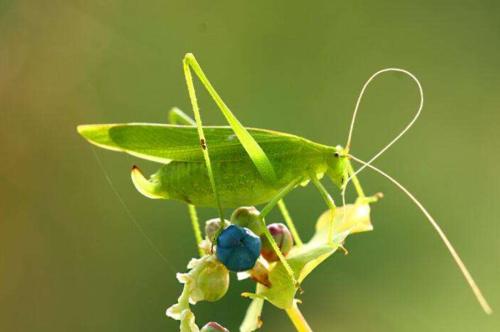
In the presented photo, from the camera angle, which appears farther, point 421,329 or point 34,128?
point 34,128

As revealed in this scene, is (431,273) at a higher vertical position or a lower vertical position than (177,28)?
lower

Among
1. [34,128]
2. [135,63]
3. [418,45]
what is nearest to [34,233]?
[34,128]

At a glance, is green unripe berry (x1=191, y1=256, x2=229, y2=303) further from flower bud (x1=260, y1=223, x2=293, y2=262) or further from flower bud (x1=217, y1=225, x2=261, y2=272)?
flower bud (x1=260, y1=223, x2=293, y2=262)

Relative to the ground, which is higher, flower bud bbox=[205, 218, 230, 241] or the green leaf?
flower bud bbox=[205, 218, 230, 241]

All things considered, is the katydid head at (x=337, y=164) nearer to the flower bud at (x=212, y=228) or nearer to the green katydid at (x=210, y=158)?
the green katydid at (x=210, y=158)

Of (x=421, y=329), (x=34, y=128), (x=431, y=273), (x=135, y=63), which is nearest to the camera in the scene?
(x=421, y=329)

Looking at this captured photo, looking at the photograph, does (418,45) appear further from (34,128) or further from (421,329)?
(34,128)

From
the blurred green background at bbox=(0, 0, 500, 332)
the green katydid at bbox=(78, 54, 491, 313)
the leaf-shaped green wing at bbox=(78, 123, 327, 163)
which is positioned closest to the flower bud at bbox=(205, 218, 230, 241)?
the green katydid at bbox=(78, 54, 491, 313)
